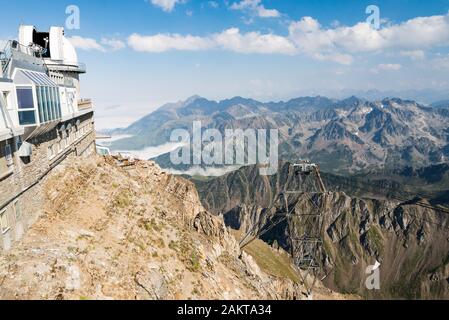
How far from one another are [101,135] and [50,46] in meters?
22.6

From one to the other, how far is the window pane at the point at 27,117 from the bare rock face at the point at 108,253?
8100 mm

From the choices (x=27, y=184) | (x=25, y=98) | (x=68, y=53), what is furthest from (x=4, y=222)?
(x=68, y=53)

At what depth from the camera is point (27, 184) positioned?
33.3 m

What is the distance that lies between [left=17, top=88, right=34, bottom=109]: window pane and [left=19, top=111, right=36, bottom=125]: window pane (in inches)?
21.5

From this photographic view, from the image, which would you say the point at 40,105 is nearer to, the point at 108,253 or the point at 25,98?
the point at 25,98

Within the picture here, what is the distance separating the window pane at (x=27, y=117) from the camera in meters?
32.1

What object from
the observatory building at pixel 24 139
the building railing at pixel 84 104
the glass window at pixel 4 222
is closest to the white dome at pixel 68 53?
the building railing at pixel 84 104

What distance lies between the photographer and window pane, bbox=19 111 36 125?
32062 millimetres

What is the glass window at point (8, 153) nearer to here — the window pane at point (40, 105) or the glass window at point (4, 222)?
the glass window at point (4, 222)

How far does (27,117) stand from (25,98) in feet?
5.65

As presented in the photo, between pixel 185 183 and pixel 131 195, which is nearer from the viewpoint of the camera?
pixel 131 195

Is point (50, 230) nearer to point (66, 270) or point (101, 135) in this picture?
point (66, 270)
